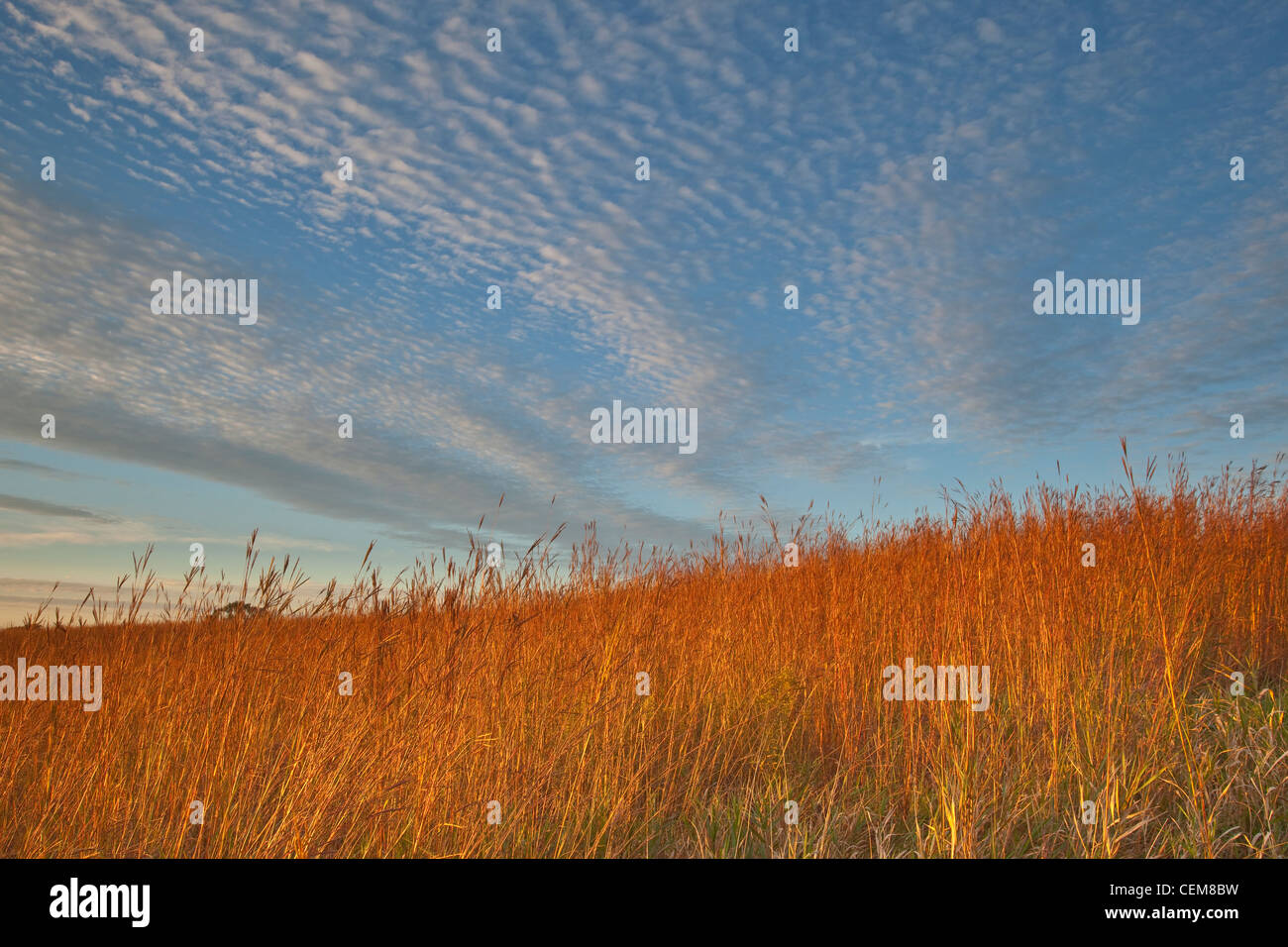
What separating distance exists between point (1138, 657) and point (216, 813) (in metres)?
5.51

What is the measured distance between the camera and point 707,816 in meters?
3.62

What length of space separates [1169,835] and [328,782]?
3710mm

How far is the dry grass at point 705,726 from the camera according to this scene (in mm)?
3248

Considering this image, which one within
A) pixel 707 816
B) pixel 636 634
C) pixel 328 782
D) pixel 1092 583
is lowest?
pixel 707 816

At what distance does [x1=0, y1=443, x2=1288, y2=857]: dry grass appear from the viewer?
3.25 metres

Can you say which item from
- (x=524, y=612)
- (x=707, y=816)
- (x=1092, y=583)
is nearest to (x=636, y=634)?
(x=524, y=612)

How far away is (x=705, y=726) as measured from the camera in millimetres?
4383

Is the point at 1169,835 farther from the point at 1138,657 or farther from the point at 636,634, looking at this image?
the point at 636,634
